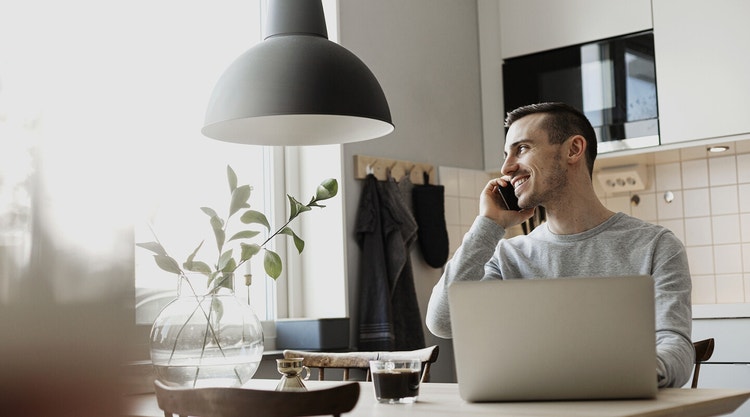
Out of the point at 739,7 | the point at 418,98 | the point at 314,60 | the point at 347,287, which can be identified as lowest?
the point at 347,287

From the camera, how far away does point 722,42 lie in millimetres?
3561

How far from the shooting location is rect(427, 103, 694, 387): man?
1.93 metres

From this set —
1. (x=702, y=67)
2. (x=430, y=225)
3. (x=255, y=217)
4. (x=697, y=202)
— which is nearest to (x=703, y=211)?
(x=697, y=202)

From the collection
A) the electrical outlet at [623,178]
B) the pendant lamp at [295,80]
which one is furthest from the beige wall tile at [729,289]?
the pendant lamp at [295,80]

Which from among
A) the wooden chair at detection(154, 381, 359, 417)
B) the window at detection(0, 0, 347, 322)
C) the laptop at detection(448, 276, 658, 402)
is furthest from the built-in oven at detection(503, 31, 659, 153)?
the window at detection(0, 0, 347, 322)

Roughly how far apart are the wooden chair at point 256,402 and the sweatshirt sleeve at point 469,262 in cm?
93

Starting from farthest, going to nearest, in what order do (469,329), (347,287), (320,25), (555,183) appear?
(347,287) < (555,183) < (320,25) < (469,329)

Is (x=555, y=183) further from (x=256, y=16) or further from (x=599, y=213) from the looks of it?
(x=256, y=16)

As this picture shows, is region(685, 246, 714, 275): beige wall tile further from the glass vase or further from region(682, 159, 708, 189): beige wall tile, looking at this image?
the glass vase

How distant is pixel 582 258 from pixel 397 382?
0.71 metres

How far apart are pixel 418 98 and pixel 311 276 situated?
3.22ft

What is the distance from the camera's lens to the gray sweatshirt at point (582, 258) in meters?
1.78

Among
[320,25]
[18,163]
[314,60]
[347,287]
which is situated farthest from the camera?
[347,287]

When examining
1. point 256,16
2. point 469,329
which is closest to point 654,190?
point 256,16
